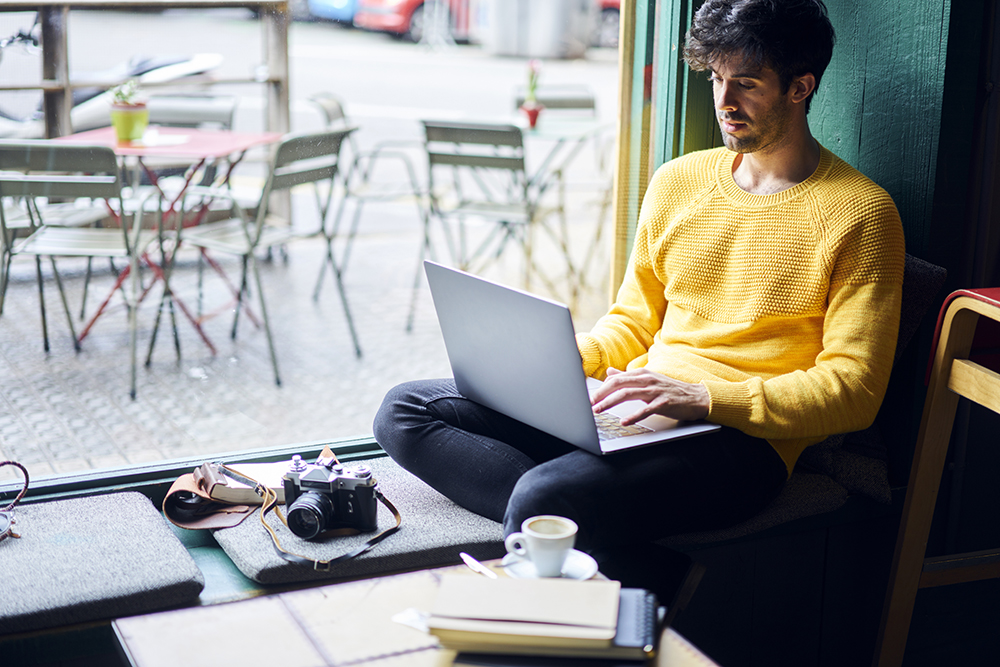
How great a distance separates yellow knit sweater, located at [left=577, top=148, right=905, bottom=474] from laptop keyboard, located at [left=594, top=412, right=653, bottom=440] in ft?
0.41

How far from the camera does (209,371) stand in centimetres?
354

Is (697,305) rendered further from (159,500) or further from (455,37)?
(455,37)

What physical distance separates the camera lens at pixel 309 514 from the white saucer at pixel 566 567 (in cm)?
51

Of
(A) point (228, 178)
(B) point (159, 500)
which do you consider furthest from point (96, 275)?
(B) point (159, 500)

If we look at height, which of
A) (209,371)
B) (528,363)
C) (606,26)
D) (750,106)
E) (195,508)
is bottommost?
(209,371)

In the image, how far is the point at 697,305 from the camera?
1896 mm

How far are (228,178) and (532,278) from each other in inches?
67.0

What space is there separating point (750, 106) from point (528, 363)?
638 mm

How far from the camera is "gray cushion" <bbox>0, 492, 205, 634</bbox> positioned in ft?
4.95

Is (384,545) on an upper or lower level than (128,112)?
lower

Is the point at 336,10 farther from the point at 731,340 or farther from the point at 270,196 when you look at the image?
the point at 731,340

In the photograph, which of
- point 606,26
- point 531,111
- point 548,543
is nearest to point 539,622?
point 548,543

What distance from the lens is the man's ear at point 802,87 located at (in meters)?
1.78

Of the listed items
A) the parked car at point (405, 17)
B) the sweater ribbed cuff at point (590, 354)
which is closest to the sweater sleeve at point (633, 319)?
the sweater ribbed cuff at point (590, 354)
